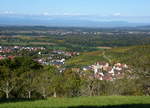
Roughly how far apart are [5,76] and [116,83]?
12.7 meters

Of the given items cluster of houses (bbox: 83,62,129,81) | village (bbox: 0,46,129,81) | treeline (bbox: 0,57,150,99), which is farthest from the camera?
village (bbox: 0,46,129,81)

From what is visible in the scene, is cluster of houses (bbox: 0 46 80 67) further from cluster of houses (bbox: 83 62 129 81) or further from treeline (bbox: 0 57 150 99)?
treeline (bbox: 0 57 150 99)

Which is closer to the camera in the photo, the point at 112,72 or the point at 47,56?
the point at 112,72

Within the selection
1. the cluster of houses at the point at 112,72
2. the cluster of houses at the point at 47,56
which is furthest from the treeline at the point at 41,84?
the cluster of houses at the point at 47,56

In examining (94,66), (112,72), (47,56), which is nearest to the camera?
(112,72)

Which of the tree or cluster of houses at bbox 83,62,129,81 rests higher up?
the tree

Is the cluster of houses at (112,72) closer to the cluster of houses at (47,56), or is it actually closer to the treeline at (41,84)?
the treeline at (41,84)

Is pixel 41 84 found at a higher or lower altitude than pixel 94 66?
higher

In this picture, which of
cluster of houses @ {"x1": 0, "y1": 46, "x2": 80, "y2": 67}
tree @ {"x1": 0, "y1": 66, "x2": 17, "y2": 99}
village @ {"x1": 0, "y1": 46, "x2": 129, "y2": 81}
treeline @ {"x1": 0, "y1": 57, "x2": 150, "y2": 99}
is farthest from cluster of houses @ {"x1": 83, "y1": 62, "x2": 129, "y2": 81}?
cluster of houses @ {"x1": 0, "y1": 46, "x2": 80, "y2": 67}

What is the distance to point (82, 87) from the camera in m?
28.6

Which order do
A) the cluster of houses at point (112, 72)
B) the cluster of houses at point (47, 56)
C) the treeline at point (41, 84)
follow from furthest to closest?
the cluster of houses at point (47, 56), the cluster of houses at point (112, 72), the treeline at point (41, 84)

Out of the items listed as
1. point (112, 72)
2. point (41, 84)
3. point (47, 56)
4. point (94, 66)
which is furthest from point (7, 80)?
point (47, 56)

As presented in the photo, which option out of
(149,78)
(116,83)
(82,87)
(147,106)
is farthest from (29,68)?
(147,106)

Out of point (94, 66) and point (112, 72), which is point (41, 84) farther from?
point (94, 66)
